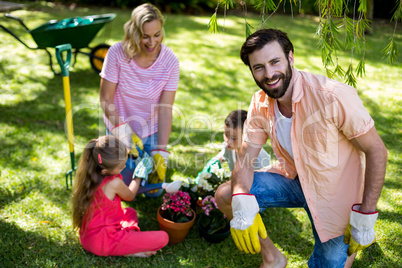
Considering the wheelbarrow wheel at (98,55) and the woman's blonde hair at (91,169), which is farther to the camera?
the wheelbarrow wheel at (98,55)

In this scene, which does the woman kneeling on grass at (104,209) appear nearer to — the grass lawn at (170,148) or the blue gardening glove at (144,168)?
the grass lawn at (170,148)

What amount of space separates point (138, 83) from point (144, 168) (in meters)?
0.69

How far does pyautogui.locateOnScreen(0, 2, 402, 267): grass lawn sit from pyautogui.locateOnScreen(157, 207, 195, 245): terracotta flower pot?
0.06 metres

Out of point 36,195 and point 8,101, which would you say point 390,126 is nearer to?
point 36,195

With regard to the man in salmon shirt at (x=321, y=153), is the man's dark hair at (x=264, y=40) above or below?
above

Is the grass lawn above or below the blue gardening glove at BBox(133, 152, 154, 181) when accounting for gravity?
below

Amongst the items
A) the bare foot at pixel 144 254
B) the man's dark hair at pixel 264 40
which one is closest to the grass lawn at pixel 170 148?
the bare foot at pixel 144 254

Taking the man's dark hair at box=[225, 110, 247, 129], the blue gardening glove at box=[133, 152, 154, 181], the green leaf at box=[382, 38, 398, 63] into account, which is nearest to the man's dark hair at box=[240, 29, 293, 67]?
the green leaf at box=[382, 38, 398, 63]

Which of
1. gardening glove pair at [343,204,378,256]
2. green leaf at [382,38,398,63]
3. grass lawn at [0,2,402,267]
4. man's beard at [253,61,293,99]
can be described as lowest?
grass lawn at [0,2,402,267]

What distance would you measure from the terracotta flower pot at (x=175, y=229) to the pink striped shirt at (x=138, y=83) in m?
0.81

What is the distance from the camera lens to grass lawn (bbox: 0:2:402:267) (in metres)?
2.26

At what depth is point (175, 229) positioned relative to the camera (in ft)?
7.55

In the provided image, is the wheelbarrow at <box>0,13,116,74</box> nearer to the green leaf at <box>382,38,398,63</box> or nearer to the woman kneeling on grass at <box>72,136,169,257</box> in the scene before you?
the woman kneeling on grass at <box>72,136,169,257</box>

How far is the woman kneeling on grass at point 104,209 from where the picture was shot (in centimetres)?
221
